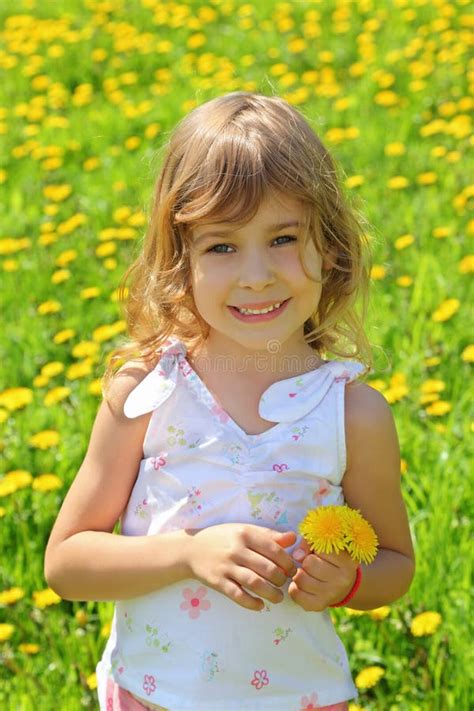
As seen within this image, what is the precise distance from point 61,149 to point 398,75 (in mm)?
1311

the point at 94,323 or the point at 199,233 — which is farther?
the point at 94,323

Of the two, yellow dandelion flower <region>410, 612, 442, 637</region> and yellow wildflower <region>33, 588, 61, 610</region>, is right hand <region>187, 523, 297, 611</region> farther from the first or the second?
yellow wildflower <region>33, 588, 61, 610</region>

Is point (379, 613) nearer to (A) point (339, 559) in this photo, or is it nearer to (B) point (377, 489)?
(B) point (377, 489)

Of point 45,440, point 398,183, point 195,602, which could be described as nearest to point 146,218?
point 45,440

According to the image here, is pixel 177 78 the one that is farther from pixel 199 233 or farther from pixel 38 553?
pixel 199 233

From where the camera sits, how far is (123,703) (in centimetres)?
139

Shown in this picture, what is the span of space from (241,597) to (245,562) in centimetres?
4

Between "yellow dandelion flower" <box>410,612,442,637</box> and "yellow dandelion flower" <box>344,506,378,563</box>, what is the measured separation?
2.00 ft

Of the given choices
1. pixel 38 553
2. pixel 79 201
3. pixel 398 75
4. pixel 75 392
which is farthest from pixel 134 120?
pixel 38 553

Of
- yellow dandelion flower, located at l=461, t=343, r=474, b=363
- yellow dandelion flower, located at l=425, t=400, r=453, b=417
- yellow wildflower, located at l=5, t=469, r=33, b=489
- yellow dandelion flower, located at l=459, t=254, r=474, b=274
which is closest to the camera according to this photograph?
yellow wildflower, located at l=5, t=469, r=33, b=489

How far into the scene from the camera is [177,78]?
15.4ft

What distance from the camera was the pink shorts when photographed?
136 centimetres

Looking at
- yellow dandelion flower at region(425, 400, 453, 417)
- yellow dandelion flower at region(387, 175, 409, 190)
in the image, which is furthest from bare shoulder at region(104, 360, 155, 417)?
yellow dandelion flower at region(387, 175, 409, 190)

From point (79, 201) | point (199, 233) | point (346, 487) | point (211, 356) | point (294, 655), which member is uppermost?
point (199, 233)
